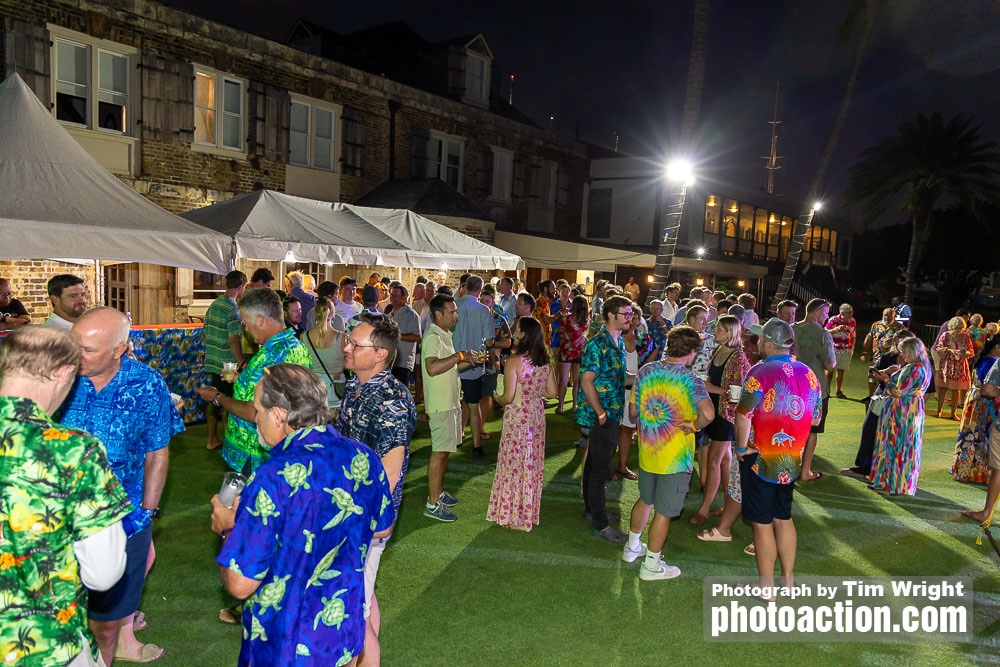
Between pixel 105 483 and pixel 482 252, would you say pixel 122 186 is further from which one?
pixel 482 252

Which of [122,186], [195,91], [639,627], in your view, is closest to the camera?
[639,627]

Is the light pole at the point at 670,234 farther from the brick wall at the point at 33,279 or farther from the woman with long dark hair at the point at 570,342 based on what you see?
the brick wall at the point at 33,279

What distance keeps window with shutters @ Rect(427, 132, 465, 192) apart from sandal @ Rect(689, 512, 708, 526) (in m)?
15.9

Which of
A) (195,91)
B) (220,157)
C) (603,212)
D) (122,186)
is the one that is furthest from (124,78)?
(603,212)

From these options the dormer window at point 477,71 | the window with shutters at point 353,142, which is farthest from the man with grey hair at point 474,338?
the dormer window at point 477,71

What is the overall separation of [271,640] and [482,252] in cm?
1121

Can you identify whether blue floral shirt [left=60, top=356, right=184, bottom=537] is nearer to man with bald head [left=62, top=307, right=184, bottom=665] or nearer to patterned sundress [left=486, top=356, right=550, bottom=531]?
man with bald head [left=62, top=307, right=184, bottom=665]

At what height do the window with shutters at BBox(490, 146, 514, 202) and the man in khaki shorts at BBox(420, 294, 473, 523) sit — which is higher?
the window with shutters at BBox(490, 146, 514, 202)

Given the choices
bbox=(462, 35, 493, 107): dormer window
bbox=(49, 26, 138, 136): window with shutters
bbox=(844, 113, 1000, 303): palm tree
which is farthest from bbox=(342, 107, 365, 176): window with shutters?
bbox=(844, 113, 1000, 303): palm tree

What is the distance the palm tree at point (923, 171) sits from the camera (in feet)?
95.3

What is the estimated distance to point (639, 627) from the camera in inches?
172

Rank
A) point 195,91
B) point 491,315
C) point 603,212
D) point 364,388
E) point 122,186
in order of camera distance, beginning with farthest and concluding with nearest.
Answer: point 603,212 < point 195,91 < point 491,315 < point 122,186 < point 364,388

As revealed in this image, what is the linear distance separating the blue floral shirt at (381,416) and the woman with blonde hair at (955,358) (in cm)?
1217

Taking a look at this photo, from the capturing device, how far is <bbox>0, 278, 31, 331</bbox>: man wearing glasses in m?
7.15
